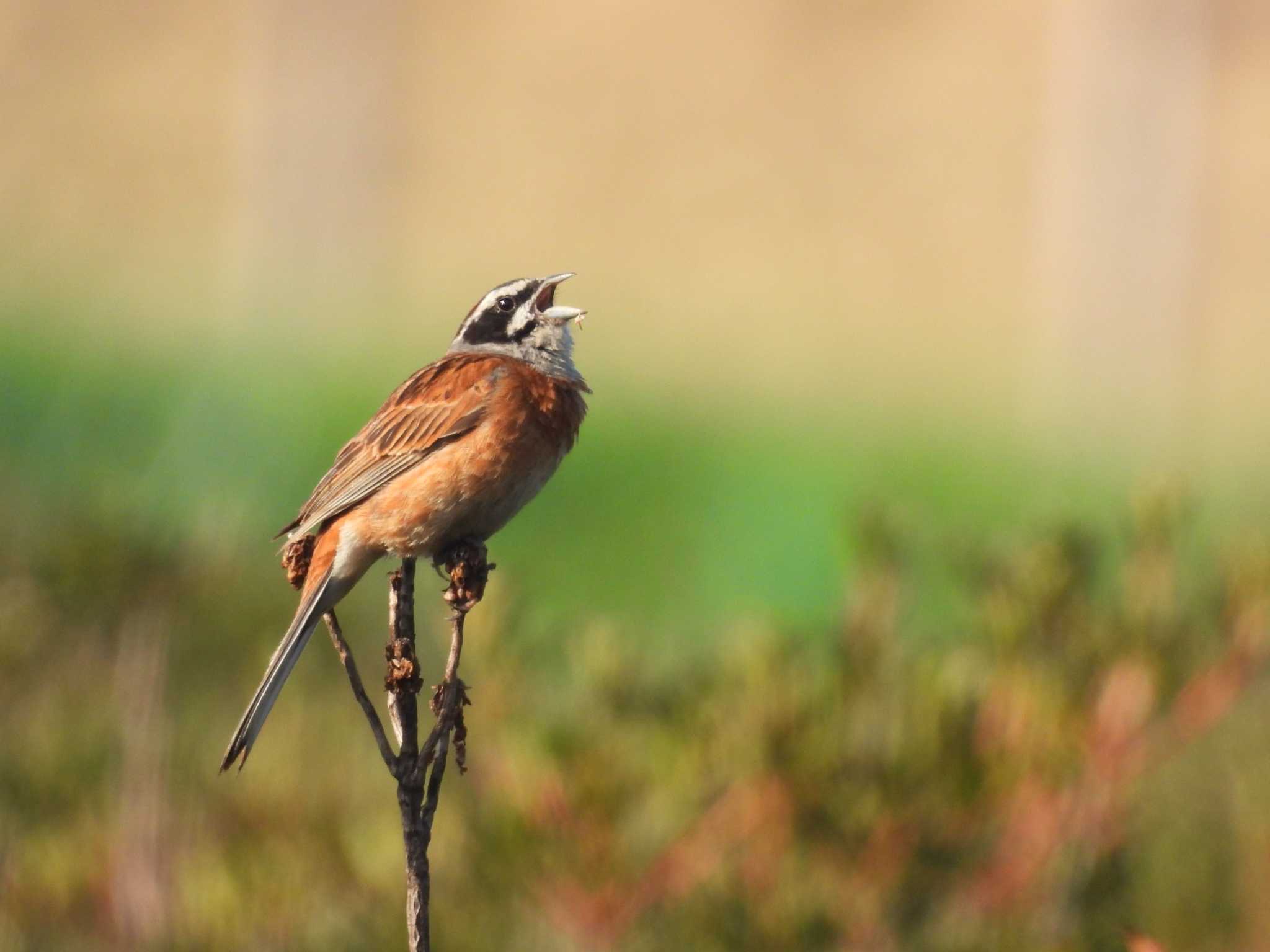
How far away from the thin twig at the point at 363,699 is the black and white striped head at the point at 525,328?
4.27ft

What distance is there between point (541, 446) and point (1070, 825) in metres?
1.27

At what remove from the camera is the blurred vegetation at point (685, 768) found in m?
2.91

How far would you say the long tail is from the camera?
6.13 ft

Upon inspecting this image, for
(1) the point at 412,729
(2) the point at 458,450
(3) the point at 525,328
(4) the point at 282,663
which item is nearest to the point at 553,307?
(3) the point at 525,328

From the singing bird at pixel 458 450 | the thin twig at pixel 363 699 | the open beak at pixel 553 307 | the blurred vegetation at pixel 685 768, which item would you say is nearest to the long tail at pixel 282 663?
the singing bird at pixel 458 450

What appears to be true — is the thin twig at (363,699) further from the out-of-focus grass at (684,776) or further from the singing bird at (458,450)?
the out-of-focus grass at (684,776)

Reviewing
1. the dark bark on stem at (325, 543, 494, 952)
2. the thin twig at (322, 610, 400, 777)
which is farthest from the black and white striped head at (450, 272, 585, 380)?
the thin twig at (322, 610, 400, 777)

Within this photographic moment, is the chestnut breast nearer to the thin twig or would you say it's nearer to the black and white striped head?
the black and white striped head

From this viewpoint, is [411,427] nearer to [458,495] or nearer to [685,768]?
[458,495]

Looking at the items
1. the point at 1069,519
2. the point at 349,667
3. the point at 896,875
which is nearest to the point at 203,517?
the point at 896,875

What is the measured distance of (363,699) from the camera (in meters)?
1.48

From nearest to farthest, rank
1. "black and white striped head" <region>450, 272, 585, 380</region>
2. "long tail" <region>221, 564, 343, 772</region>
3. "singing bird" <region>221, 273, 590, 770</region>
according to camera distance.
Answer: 1. "long tail" <region>221, 564, 343, 772</region>
2. "singing bird" <region>221, 273, 590, 770</region>
3. "black and white striped head" <region>450, 272, 585, 380</region>

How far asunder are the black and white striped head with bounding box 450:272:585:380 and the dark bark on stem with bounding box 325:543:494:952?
1.04m

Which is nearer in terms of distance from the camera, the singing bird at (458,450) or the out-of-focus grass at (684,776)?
the singing bird at (458,450)
